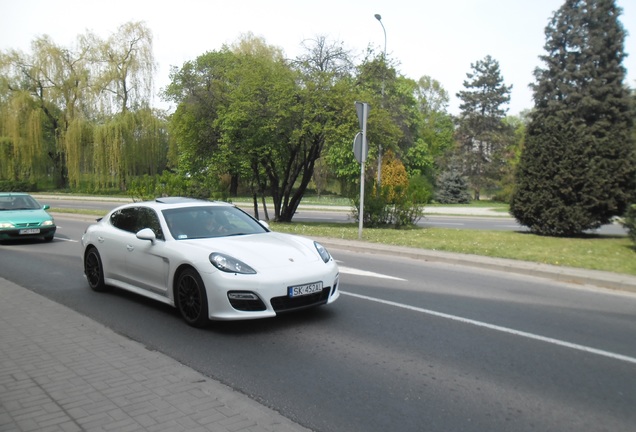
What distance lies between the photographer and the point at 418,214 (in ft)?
59.6

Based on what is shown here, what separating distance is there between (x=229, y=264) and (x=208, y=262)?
25cm

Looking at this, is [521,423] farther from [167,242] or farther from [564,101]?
[564,101]

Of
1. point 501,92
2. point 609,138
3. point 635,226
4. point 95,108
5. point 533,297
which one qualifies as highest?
point 501,92

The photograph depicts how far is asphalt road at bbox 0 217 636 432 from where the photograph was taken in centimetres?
380

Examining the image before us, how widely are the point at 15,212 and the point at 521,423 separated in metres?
15.0

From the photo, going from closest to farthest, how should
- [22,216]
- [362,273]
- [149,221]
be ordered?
[149,221]
[362,273]
[22,216]

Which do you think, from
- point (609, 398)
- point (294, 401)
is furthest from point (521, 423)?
point (294, 401)

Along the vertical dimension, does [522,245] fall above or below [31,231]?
below

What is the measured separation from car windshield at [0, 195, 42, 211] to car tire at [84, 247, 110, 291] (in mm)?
8611

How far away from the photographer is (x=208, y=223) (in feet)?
22.6

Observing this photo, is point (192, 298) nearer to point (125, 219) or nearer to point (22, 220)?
point (125, 219)

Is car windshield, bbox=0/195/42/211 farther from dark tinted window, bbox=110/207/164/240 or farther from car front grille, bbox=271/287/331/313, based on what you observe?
car front grille, bbox=271/287/331/313

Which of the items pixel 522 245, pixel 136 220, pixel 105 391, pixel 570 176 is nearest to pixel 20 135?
pixel 136 220

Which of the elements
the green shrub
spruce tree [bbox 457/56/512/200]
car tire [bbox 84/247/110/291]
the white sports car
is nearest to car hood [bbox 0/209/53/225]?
car tire [bbox 84/247/110/291]
